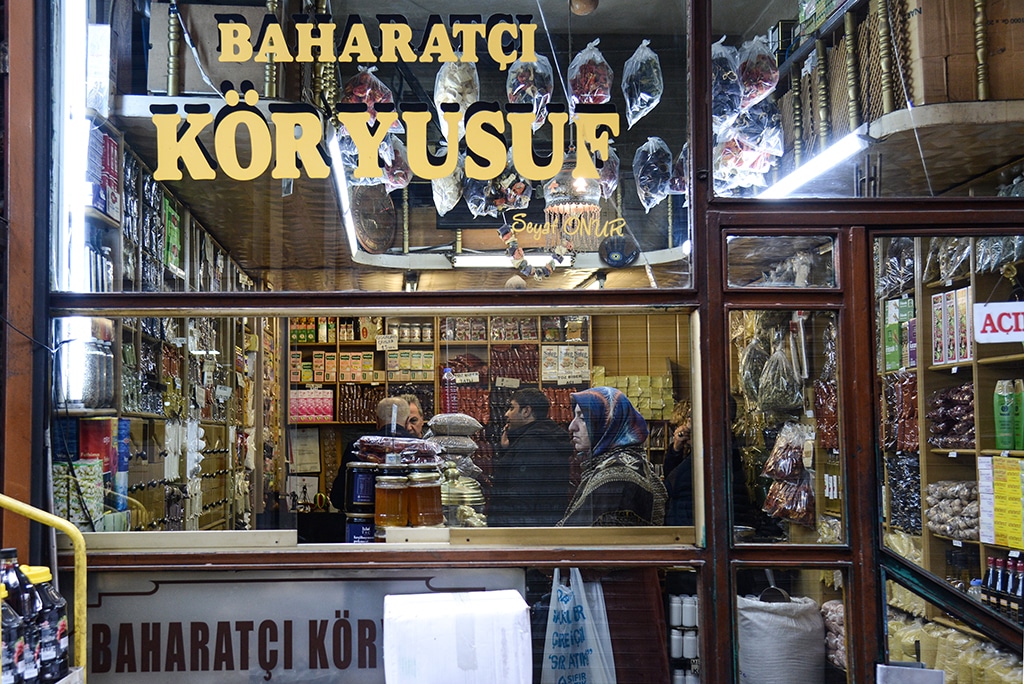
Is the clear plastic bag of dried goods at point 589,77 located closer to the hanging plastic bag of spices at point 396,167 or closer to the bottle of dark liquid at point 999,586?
the hanging plastic bag of spices at point 396,167

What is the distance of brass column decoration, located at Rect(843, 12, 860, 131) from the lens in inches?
128

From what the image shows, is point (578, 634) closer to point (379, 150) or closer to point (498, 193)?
point (498, 193)

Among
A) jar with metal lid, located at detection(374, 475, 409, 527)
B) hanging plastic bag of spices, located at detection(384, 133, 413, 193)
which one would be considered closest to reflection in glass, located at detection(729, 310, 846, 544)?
jar with metal lid, located at detection(374, 475, 409, 527)

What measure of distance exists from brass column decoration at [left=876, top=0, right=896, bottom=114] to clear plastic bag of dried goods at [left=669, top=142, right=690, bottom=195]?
2.46 ft

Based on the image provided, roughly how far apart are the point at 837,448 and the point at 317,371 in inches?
67.3

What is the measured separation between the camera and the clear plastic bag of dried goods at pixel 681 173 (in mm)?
3066

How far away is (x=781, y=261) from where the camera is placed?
10.00 feet

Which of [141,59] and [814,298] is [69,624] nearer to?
[141,59]

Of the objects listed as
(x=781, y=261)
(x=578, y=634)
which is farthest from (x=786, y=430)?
(x=578, y=634)

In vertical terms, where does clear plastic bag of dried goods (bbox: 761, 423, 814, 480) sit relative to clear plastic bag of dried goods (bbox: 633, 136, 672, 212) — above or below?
below

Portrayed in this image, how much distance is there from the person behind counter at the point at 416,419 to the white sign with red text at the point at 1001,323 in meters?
1.97

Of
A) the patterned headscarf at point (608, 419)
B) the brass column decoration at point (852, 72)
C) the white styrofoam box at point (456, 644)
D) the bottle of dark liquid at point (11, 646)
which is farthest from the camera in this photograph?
the brass column decoration at point (852, 72)

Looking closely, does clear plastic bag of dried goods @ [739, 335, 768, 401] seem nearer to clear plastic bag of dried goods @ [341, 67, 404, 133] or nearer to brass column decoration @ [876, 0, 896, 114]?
brass column decoration @ [876, 0, 896, 114]

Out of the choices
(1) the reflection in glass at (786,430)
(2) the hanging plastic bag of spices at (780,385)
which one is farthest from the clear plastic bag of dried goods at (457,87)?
(2) the hanging plastic bag of spices at (780,385)
